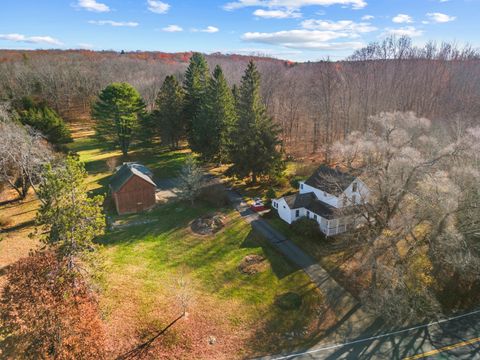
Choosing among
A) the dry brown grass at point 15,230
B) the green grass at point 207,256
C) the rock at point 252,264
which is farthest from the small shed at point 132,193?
the rock at point 252,264

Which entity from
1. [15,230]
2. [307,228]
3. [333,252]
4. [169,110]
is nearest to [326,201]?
[307,228]

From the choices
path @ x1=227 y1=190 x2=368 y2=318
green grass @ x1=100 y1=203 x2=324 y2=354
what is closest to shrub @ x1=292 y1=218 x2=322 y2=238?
path @ x1=227 y1=190 x2=368 y2=318

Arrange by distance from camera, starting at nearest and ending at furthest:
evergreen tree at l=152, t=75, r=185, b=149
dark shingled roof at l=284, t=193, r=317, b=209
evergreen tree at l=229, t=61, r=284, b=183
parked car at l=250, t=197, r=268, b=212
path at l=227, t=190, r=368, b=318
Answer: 1. path at l=227, t=190, r=368, b=318
2. dark shingled roof at l=284, t=193, r=317, b=209
3. parked car at l=250, t=197, r=268, b=212
4. evergreen tree at l=229, t=61, r=284, b=183
5. evergreen tree at l=152, t=75, r=185, b=149

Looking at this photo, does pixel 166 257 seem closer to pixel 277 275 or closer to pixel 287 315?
pixel 277 275

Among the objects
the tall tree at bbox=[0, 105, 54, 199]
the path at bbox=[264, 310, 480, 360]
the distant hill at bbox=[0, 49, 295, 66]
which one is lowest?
the path at bbox=[264, 310, 480, 360]

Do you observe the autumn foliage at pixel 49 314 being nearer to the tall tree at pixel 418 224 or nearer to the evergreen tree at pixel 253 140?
the tall tree at pixel 418 224

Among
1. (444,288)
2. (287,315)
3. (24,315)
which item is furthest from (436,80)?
(24,315)

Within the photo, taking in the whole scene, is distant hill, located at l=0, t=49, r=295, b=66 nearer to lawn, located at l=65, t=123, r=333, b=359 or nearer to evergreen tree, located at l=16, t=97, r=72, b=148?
evergreen tree, located at l=16, t=97, r=72, b=148
